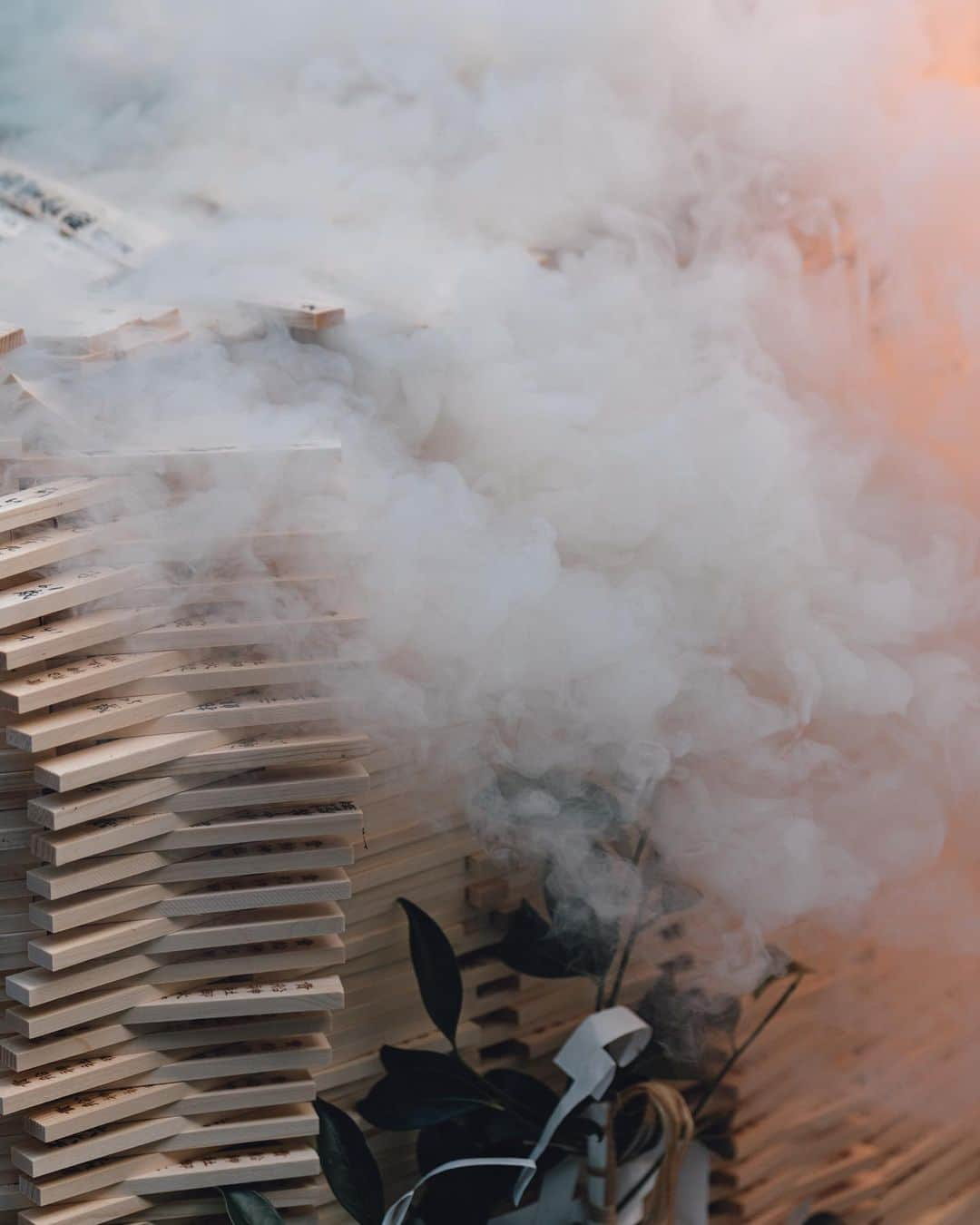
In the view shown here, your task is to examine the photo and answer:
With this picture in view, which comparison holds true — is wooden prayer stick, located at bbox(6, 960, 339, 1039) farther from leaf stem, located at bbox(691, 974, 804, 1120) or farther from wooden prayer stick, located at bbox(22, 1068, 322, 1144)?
leaf stem, located at bbox(691, 974, 804, 1120)

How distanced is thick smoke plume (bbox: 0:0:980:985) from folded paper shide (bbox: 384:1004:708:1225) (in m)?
0.18

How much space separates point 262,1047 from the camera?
1.28m

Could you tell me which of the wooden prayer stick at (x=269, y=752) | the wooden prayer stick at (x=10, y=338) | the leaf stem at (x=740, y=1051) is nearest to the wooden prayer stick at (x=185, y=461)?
the wooden prayer stick at (x=10, y=338)

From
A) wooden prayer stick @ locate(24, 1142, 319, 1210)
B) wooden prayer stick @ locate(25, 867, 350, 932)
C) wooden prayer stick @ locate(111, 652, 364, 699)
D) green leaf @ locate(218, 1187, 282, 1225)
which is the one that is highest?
wooden prayer stick @ locate(111, 652, 364, 699)

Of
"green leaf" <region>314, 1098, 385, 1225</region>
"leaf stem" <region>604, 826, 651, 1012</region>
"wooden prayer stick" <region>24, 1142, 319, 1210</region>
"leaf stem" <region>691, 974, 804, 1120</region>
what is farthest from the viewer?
"leaf stem" <region>691, 974, 804, 1120</region>

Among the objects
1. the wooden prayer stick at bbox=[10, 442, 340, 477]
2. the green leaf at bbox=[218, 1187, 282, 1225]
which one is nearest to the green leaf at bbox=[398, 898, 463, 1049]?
the green leaf at bbox=[218, 1187, 282, 1225]

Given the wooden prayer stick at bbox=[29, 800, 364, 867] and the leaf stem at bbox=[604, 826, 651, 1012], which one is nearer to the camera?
the wooden prayer stick at bbox=[29, 800, 364, 867]

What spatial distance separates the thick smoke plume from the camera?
133 centimetres

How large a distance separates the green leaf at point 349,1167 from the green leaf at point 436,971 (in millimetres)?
124

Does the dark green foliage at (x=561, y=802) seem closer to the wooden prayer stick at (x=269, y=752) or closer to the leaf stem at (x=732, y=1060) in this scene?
the wooden prayer stick at (x=269, y=752)

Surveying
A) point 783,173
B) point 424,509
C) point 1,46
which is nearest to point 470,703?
point 424,509

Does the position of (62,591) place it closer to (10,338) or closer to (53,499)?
(53,499)

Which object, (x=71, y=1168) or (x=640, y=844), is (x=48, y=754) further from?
(x=640, y=844)

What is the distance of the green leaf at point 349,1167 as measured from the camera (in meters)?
1.31
